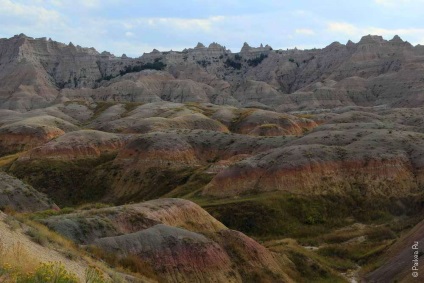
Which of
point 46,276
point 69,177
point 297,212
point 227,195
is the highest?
point 46,276

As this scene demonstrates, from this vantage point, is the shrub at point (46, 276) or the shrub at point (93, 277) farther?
the shrub at point (93, 277)

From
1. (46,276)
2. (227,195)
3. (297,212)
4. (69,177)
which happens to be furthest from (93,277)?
(69,177)

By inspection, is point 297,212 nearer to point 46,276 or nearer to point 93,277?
point 93,277

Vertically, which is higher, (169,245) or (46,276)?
(46,276)

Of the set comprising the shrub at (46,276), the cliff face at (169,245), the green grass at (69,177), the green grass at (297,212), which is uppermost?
the shrub at (46,276)

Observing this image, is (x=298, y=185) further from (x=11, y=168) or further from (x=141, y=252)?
(x=11, y=168)

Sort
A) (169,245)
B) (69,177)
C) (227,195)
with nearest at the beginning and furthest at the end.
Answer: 1. (169,245)
2. (227,195)
3. (69,177)

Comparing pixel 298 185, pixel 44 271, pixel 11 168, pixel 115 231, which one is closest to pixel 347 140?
pixel 298 185

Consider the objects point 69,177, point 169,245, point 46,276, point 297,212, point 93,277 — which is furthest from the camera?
point 69,177

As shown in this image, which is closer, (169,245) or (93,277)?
(93,277)

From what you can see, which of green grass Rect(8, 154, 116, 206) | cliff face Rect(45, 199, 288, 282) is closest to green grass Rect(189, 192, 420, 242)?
cliff face Rect(45, 199, 288, 282)

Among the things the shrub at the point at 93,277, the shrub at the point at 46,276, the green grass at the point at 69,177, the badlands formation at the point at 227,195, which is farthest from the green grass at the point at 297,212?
the shrub at the point at 46,276

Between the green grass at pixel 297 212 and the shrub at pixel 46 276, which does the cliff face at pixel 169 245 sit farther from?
the green grass at pixel 297 212

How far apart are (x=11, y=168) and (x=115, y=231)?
60.5 meters
